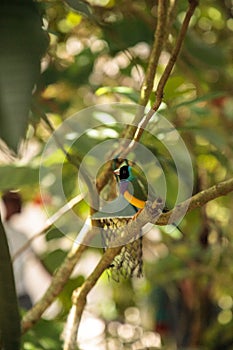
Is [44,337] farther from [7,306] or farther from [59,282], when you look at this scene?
[7,306]

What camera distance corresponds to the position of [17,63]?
0.31m

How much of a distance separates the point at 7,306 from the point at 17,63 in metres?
0.20

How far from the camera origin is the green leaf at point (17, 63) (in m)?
0.29

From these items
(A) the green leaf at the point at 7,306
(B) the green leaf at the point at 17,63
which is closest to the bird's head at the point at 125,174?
(A) the green leaf at the point at 7,306

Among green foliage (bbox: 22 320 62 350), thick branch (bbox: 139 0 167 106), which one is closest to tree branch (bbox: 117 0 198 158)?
thick branch (bbox: 139 0 167 106)

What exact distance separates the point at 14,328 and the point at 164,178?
36cm

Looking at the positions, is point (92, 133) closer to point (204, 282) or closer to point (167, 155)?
point (167, 155)

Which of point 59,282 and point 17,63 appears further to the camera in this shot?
point 59,282

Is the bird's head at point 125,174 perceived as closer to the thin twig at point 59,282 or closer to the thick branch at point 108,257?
the thick branch at point 108,257

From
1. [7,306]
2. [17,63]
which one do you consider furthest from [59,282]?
[17,63]

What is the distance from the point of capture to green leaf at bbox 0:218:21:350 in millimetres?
452

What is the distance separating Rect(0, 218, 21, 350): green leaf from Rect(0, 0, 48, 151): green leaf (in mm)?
163

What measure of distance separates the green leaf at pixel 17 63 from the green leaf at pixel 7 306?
16cm

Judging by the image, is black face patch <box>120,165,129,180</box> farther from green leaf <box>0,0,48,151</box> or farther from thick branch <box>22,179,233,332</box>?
green leaf <box>0,0,48,151</box>
